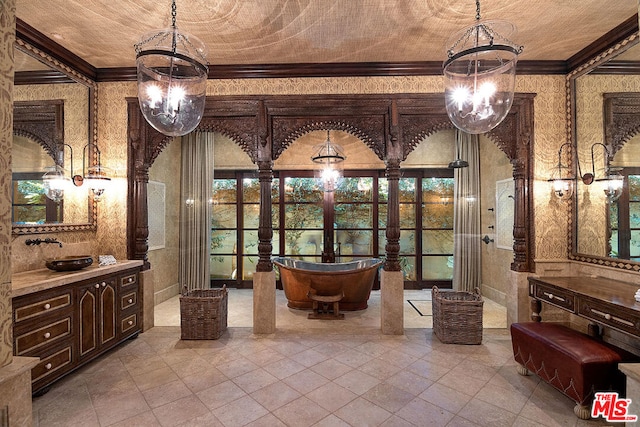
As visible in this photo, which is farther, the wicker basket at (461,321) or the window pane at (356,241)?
the window pane at (356,241)

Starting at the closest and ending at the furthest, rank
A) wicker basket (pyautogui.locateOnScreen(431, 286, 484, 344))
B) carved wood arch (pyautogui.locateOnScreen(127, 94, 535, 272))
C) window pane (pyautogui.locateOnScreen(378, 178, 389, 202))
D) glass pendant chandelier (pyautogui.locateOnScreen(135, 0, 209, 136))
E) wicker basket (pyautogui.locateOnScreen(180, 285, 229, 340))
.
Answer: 1. glass pendant chandelier (pyautogui.locateOnScreen(135, 0, 209, 136))
2. wicker basket (pyautogui.locateOnScreen(431, 286, 484, 344))
3. wicker basket (pyautogui.locateOnScreen(180, 285, 229, 340))
4. carved wood arch (pyautogui.locateOnScreen(127, 94, 535, 272))
5. window pane (pyautogui.locateOnScreen(378, 178, 389, 202))

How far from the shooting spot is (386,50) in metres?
3.23

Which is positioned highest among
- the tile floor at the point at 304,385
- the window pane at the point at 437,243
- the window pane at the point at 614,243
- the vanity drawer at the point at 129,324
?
the window pane at the point at 614,243

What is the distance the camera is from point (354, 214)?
Result: 5812 mm

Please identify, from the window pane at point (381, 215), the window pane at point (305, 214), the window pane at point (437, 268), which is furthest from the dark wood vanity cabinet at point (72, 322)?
the window pane at point (437, 268)

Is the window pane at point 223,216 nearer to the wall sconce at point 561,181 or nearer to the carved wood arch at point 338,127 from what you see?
the carved wood arch at point 338,127

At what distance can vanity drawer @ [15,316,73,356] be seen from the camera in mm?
2152

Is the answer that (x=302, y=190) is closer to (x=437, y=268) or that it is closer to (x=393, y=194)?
(x=393, y=194)

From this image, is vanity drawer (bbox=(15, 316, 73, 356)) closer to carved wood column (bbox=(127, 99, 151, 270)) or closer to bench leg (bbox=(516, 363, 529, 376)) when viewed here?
carved wood column (bbox=(127, 99, 151, 270))

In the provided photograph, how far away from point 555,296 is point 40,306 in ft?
14.6

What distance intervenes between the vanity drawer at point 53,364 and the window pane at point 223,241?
11.0ft

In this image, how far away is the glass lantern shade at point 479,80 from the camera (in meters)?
1.95

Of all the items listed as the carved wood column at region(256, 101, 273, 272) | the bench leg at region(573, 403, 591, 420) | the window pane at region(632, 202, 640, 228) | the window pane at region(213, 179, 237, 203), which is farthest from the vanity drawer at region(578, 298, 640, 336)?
the window pane at region(213, 179, 237, 203)

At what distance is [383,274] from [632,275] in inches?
91.1
